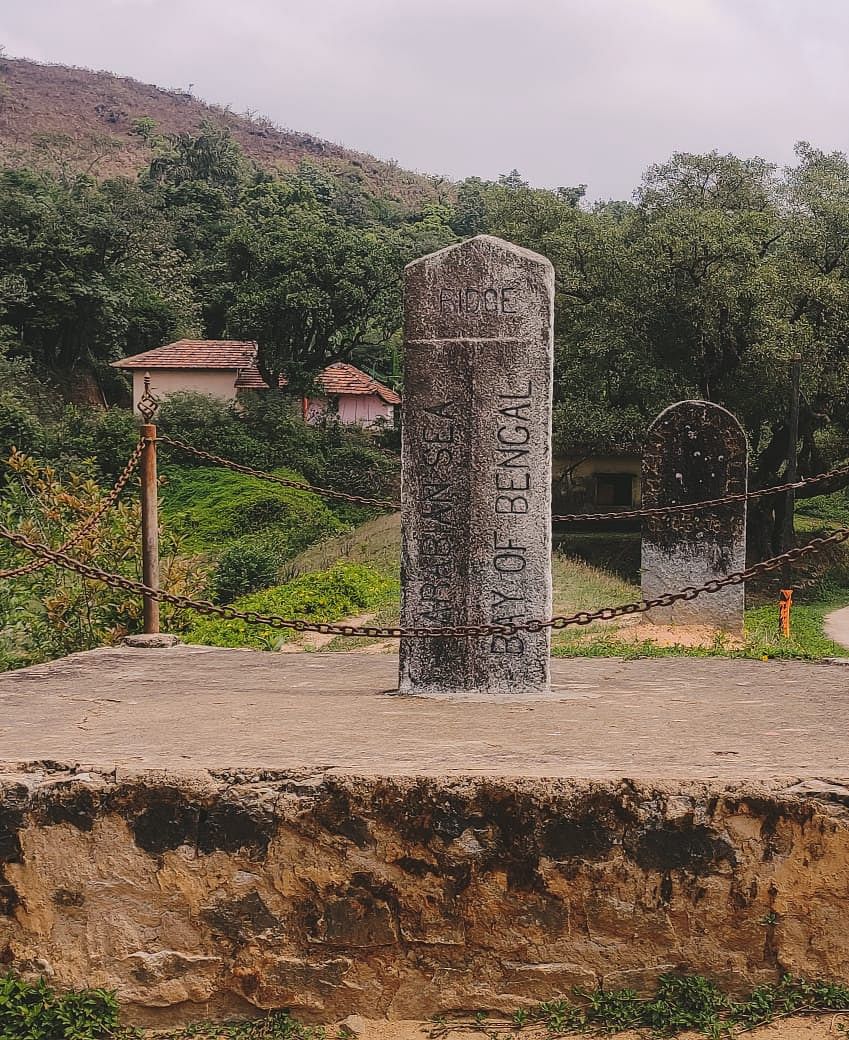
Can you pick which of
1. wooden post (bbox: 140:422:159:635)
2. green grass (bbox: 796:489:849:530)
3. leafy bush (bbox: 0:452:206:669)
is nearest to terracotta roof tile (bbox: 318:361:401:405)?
green grass (bbox: 796:489:849:530)

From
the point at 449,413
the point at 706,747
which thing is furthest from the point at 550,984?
the point at 449,413

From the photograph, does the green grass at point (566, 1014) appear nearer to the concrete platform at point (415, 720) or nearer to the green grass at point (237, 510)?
the concrete platform at point (415, 720)

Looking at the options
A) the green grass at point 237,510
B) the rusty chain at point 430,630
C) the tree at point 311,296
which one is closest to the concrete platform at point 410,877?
the rusty chain at point 430,630

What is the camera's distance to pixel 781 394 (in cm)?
1962

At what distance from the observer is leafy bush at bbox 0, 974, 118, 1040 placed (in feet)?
9.66

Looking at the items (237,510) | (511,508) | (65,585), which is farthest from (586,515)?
(237,510)

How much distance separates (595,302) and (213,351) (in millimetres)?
12128

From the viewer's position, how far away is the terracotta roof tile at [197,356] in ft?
95.1

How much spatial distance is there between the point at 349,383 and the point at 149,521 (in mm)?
24214

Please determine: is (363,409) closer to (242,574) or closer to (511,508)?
(242,574)

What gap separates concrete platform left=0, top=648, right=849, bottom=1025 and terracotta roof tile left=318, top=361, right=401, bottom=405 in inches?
1043

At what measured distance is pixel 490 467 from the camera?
16.4 ft

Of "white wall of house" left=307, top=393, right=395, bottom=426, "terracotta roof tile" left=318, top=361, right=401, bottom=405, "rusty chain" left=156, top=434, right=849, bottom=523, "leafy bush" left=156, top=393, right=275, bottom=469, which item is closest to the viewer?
"rusty chain" left=156, top=434, right=849, bottom=523

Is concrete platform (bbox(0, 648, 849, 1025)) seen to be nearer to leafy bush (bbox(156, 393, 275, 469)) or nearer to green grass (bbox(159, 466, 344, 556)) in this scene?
green grass (bbox(159, 466, 344, 556))
